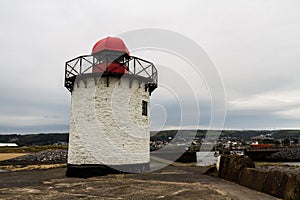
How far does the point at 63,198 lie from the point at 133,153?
684 cm

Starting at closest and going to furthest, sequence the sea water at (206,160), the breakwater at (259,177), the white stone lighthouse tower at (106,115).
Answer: the breakwater at (259,177) → the white stone lighthouse tower at (106,115) → the sea water at (206,160)

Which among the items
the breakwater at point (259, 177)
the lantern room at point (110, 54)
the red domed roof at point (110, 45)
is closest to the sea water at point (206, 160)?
the breakwater at point (259, 177)

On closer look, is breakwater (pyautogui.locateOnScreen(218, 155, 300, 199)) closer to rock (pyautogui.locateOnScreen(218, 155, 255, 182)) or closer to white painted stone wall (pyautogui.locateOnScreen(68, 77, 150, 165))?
rock (pyautogui.locateOnScreen(218, 155, 255, 182))

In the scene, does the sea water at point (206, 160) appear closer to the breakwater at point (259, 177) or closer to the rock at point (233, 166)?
the rock at point (233, 166)

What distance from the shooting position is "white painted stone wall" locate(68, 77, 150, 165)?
1430 cm

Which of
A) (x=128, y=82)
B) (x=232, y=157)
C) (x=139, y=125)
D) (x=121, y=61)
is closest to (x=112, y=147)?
(x=139, y=125)

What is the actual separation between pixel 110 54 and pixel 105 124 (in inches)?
152

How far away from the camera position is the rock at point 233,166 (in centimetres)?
1188

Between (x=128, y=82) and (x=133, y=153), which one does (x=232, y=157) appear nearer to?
(x=133, y=153)

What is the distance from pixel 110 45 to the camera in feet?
49.9

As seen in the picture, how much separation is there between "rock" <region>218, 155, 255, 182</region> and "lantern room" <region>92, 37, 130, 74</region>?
7152 millimetres

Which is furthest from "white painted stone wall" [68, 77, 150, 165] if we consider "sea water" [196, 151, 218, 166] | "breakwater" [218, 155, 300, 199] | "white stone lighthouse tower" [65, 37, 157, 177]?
"sea water" [196, 151, 218, 166]

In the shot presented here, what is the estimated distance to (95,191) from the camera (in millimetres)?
9391

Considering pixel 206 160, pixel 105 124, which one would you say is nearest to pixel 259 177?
pixel 105 124
